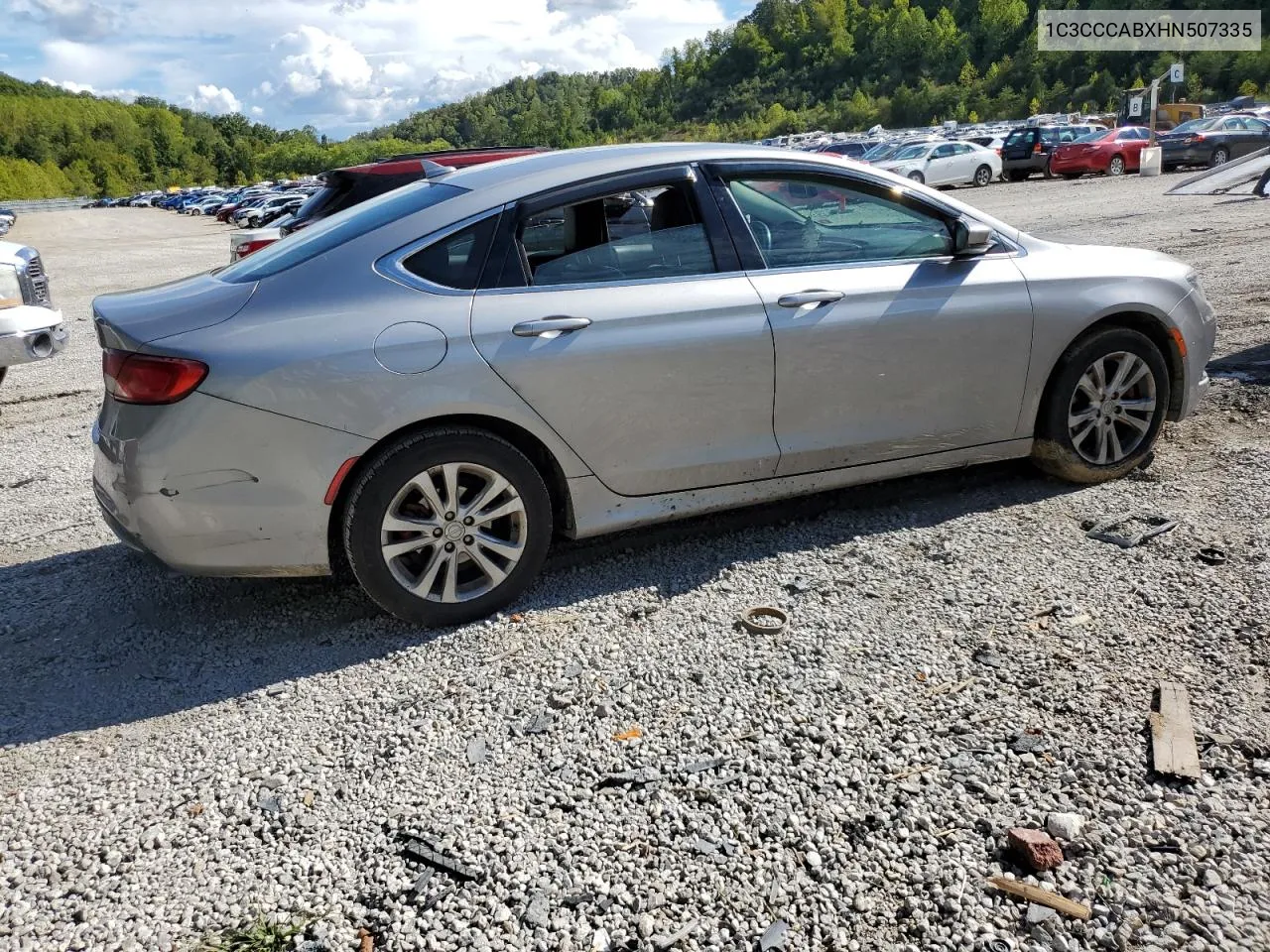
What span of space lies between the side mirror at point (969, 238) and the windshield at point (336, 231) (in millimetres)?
2086

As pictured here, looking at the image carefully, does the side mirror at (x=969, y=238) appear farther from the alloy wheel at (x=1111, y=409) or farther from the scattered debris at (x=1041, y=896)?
the scattered debris at (x=1041, y=896)

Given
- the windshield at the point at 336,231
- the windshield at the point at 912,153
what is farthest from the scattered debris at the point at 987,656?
the windshield at the point at 912,153

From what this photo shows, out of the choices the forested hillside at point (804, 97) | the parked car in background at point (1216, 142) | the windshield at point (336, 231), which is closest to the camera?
the windshield at point (336, 231)

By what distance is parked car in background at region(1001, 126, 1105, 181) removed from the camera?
30578 millimetres

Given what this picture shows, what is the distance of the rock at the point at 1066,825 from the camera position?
99.5 inches

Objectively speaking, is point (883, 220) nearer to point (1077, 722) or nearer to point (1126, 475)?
point (1126, 475)

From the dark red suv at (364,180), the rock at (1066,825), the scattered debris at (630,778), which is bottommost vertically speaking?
the rock at (1066,825)

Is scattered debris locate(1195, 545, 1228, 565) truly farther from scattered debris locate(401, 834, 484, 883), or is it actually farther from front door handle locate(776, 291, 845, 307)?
scattered debris locate(401, 834, 484, 883)

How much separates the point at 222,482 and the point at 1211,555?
145 inches

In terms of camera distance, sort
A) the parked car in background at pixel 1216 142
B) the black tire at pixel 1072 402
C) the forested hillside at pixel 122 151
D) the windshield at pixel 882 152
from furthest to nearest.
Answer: the forested hillside at pixel 122 151 → the windshield at pixel 882 152 → the parked car in background at pixel 1216 142 → the black tire at pixel 1072 402

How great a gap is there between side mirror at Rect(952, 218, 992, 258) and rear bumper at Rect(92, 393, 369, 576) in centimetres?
261

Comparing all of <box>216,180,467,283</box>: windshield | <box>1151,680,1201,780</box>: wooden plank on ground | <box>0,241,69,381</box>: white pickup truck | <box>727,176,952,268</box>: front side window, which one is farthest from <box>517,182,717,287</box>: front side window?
<box>0,241,69,381</box>: white pickup truck

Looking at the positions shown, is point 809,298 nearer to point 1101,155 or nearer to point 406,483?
point 406,483

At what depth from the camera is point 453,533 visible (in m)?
3.72
